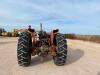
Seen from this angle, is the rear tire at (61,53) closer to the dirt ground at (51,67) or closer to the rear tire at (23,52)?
the dirt ground at (51,67)

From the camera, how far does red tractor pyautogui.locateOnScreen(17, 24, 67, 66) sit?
1109 centimetres

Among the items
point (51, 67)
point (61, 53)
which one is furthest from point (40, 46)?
point (51, 67)

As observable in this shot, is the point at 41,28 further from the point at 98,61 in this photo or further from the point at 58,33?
the point at 98,61

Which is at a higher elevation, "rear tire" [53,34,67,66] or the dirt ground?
"rear tire" [53,34,67,66]

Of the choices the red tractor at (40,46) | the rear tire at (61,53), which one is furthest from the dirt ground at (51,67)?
the red tractor at (40,46)

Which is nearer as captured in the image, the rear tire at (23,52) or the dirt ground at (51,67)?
the dirt ground at (51,67)

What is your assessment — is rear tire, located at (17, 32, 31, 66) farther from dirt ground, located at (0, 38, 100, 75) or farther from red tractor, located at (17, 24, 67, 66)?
dirt ground, located at (0, 38, 100, 75)

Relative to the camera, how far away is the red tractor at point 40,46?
36.4 ft

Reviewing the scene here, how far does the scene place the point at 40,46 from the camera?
37.7 feet

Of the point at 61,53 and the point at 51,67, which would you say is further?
the point at 61,53

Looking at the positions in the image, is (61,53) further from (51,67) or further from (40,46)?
(40,46)

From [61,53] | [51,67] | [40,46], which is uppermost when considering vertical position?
[40,46]

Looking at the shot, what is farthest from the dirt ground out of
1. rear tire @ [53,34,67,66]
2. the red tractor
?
the red tractor

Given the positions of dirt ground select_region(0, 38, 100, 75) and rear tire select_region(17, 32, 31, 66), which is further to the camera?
rear tire select_region(17, 32, 31, 66)
